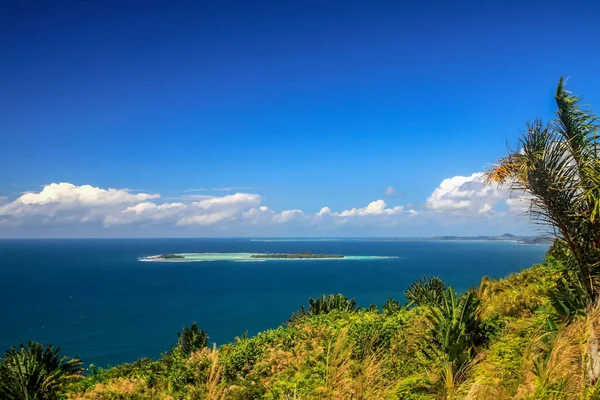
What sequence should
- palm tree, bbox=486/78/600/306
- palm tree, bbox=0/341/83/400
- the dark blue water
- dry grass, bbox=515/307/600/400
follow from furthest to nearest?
the dark blue water < palm tree, bbox=0/341/83/400 < palm tree, bbox=486/78/600/306 < dry grass, bbox=515/307/600/400

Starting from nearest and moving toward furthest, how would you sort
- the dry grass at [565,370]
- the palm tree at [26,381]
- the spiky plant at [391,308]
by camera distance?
the dry grass at [565,370], the palm tree at [26,381], the spiky plant at [391,308]

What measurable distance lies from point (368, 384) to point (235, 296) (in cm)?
8585

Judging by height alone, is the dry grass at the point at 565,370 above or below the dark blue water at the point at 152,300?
above

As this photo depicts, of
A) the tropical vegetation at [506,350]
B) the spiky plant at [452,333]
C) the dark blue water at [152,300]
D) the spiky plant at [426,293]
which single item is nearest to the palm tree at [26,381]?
the tropical vegetation at [506,350]

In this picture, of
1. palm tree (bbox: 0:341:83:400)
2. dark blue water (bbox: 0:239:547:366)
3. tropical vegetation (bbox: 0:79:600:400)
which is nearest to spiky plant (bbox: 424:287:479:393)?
tropical vegetation (bbox: 0:79:600:400)

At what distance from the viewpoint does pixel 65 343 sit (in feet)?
174

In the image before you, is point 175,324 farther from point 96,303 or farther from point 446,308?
point 446,308

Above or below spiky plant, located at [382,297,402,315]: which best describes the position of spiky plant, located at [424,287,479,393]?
above

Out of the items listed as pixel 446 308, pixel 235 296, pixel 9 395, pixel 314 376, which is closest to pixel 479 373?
pixel 314 376

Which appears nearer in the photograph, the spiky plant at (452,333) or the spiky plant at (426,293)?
the spiky plant at (452,333)

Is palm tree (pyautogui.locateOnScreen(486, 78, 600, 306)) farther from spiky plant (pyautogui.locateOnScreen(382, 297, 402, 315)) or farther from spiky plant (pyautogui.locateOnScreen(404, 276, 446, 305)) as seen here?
spiky plant (pyautogui.locateOnScreen(404, 276, 446, 305))

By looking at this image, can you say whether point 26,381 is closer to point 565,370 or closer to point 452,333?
point 452,333

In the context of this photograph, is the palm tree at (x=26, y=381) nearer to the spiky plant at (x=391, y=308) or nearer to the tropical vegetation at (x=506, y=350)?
the tropical vegetation at (x=506, y=350)

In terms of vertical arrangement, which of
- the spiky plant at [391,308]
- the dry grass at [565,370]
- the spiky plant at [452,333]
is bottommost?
the spiky plant at [391,308]
